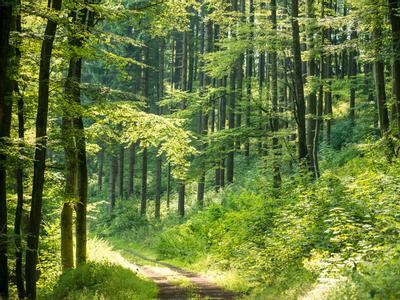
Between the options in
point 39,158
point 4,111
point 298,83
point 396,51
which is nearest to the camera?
point 4,111

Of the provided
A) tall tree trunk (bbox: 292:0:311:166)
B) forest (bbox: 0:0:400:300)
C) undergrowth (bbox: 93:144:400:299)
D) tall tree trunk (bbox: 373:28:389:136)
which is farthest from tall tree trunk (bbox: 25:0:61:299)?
tall tree trunk (bbox: 292:0:311:166)

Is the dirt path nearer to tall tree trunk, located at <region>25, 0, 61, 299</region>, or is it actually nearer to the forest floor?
the forest floor

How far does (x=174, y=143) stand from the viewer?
12570 mm

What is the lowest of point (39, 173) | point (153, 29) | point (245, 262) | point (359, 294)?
point (245, 262)

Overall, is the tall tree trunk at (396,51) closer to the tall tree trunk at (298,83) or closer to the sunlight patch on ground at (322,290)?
the tall tree trunk at (298,83)

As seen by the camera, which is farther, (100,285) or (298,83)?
(298,83)

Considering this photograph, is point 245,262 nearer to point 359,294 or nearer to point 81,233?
point 81,233

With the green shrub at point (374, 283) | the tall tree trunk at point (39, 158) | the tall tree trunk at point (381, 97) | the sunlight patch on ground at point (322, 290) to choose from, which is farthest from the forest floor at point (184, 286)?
the tall tree trunk at point (381, 97)

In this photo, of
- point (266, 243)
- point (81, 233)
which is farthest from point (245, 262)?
point (81, 233)

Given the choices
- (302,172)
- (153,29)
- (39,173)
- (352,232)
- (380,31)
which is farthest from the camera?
(302,172)

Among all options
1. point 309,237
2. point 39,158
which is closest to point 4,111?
point 39,158

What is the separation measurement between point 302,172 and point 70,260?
8.05m

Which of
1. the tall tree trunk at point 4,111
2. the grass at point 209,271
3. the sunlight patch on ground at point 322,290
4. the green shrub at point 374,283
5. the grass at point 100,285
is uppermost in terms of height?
the tall tree trunk at point 4,111

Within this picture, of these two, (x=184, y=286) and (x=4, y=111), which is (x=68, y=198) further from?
(x=184, y=286)
